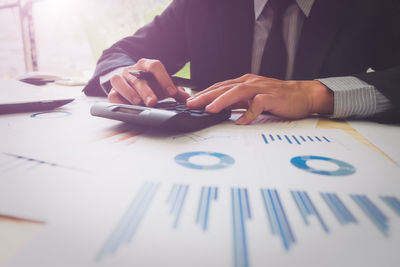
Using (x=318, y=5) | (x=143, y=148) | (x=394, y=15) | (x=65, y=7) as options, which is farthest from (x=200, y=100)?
(x=65, y=7)

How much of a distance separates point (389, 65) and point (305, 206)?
82 cm

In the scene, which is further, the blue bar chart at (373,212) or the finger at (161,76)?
the finger at (161,76)

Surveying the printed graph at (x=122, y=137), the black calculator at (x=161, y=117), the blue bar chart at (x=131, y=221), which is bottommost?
the blue bar chart at (x=131, y=221)

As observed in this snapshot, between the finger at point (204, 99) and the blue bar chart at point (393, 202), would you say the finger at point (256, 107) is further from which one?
the blue bar chart at point (393, 202)

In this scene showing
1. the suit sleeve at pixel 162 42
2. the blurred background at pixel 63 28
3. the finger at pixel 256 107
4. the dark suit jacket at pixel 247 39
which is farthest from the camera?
the blurred background at pixel 63 28

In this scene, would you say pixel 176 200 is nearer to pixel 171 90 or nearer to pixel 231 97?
pixel 231 97

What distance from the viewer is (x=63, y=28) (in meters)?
2.04

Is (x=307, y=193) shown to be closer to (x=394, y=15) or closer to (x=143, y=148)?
(x=143, y=148)

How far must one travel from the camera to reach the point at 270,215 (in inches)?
6.3

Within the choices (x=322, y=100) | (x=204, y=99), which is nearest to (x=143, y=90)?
(x=204, y=99)

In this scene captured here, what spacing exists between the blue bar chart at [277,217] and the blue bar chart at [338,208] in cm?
4

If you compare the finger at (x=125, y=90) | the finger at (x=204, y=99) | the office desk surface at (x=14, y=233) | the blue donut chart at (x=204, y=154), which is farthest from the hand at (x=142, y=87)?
the office desk surface at (x=14, y=233)

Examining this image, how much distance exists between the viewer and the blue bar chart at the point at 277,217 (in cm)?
14

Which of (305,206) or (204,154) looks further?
(204,154)
